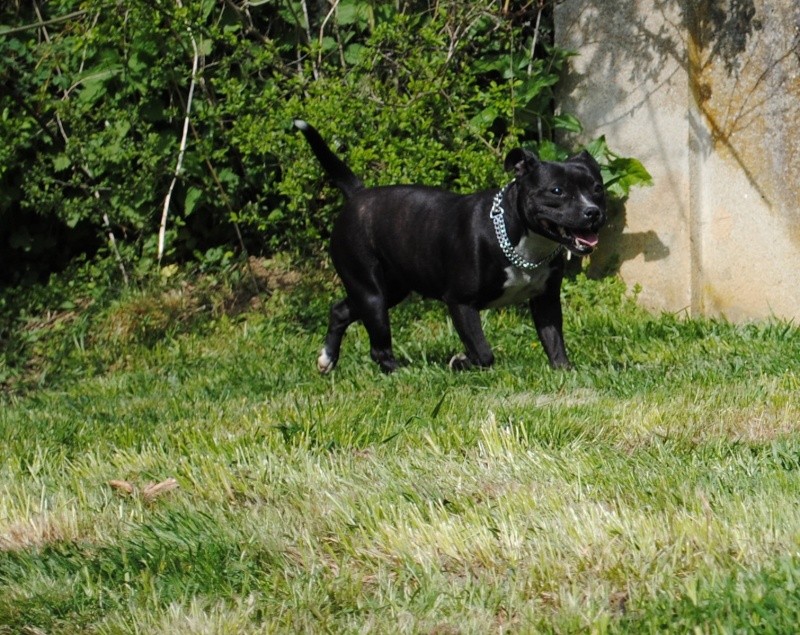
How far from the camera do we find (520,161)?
6.23m

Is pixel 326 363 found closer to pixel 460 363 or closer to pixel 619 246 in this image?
pixel 460 363

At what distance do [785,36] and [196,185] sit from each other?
178 inches

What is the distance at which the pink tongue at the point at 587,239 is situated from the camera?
5.98 meters

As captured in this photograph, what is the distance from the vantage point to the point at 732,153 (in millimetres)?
7855

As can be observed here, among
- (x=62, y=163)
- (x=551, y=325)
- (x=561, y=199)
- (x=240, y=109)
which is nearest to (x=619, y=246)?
(x=551, y=325)

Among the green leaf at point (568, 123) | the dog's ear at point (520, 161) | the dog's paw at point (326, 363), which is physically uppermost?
the green leaf at point (568, 123)

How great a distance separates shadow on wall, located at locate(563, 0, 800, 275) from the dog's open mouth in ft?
7.49

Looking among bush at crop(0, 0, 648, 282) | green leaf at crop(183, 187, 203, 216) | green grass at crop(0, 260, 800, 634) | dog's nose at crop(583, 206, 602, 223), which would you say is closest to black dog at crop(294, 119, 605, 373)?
dog's nose at crop(583, 206, 602, 223)

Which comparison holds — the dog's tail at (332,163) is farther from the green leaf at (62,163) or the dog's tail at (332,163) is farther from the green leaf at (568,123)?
the green leaf at (62,163)

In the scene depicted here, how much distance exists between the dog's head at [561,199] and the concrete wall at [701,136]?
6.51 ft

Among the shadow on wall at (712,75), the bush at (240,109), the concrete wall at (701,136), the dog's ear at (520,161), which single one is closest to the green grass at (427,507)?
the dog's ear at (520,161)

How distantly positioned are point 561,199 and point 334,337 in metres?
1.90

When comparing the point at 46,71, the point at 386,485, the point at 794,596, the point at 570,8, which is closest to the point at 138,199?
the point at 46,71

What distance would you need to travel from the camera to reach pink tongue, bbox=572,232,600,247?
19.6 feet
